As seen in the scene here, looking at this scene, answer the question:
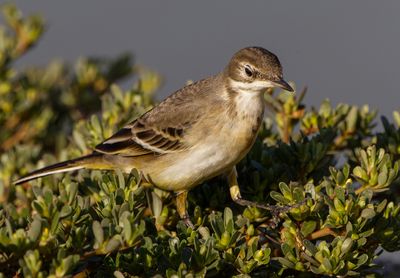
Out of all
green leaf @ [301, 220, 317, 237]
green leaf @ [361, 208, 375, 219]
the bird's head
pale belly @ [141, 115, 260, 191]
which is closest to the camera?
green leaf @ [361, 208, 375, 219]

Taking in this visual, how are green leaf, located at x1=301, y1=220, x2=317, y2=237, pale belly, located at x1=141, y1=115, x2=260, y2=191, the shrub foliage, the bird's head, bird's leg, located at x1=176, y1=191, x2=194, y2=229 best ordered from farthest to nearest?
the bird's head < pale belly, located at x1=141, y1=115, x2=260, y2=191 < bird's leg, located at x1=176, y1=191, x2=194, y2=229 < green leaf, located at x1=301, y1=220, x2=317, y2=237 < the shrub foliage

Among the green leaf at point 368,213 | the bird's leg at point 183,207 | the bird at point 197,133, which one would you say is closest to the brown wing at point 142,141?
the bird at point 197,133

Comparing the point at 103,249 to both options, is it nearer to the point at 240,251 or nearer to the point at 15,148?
the point at 240,251

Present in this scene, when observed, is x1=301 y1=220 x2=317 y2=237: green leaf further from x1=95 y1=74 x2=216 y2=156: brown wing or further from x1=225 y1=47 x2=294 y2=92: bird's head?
x1=95 y1=74 x2=216 y2=156: brown wing

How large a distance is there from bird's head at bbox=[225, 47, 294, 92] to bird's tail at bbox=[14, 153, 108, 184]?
3.63 feet

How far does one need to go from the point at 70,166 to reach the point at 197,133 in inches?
36.1

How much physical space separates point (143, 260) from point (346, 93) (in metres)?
8.70

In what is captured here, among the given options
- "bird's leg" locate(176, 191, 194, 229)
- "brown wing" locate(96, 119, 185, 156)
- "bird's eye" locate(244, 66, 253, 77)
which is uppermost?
"bird's eye" locate(244, 66, 253, 77)

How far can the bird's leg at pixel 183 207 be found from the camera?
515 centimetres

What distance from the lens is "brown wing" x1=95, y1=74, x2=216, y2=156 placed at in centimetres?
643

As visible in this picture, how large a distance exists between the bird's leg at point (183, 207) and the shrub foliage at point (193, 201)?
0.05m

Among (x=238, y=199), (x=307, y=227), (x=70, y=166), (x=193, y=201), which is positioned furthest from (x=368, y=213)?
(x=70, y=166)

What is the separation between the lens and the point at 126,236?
165 inches

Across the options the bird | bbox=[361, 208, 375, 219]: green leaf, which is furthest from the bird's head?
bbox=[361, 208, 375, 219]: green leaf
